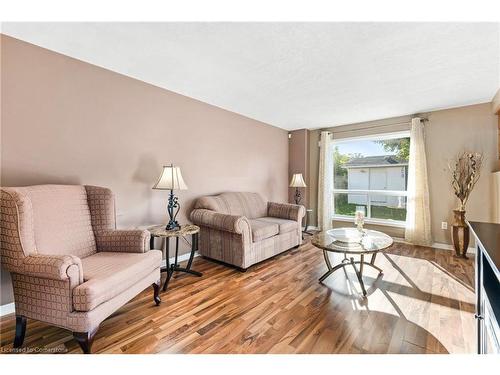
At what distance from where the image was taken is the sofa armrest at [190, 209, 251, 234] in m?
2.61

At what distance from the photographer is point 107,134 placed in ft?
7.88

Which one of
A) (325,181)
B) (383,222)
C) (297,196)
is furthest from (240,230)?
(383,222)

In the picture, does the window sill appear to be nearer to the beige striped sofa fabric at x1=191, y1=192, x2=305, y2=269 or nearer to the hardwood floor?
the hardwood floor

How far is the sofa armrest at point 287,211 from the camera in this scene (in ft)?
11.8

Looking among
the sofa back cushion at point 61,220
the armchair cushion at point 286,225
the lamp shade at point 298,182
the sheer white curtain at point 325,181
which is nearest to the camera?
the sofa back cushion at point 61,220

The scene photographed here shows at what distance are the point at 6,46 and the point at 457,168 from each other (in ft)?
17.9

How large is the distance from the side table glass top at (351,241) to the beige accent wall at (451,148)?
1.88m

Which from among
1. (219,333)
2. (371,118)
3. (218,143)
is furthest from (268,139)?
(219,333)

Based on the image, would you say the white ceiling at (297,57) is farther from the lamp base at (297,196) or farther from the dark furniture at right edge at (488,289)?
the lamp base at (297,196)

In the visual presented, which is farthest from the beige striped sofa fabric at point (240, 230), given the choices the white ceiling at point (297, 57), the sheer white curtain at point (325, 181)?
the white ceiling at point (297, 57)

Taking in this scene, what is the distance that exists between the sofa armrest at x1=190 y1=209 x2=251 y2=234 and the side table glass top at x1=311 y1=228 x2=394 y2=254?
2.63 ft
